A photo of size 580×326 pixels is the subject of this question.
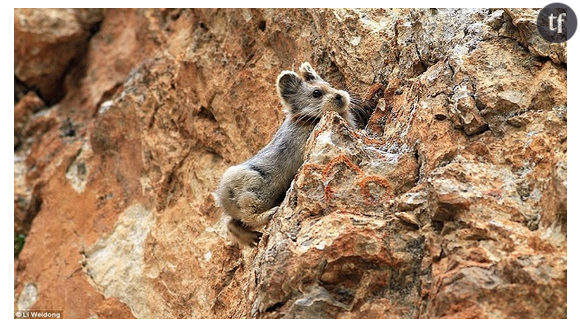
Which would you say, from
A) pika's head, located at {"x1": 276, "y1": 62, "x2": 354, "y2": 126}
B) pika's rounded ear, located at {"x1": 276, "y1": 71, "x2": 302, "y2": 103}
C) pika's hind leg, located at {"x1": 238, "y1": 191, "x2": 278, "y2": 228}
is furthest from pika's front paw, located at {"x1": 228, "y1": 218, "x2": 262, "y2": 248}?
pika's rounded ear, located at {"x1": 276, "y1": 71, "x2": 302, "y2": 103}

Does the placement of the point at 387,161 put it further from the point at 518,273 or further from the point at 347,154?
the point at 518,273

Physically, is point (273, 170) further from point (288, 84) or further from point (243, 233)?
point (288, 84)

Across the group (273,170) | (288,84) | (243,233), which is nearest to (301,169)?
(273,170)

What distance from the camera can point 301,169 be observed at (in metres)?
6.96

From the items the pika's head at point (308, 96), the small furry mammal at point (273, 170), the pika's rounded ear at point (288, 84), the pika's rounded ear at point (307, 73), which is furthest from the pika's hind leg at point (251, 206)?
the pika's rounded ear at point (307, 73)

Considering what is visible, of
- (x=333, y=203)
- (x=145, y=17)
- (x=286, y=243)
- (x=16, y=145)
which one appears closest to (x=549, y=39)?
(x=333, y=203)

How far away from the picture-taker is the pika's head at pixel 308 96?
323 inches

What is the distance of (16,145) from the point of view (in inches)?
515

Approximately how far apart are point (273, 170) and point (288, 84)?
1.10m

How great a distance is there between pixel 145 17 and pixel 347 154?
20.6 feet

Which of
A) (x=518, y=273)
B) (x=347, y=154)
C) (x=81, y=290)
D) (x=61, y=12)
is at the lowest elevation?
(x=81, y=290)

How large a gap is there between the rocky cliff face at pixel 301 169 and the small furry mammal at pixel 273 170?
38cm

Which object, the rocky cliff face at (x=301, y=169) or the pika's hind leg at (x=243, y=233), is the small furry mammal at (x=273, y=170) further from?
the rocky cliff face at (x=301, y=169)

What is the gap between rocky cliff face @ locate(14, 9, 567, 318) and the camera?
19.8 feet
